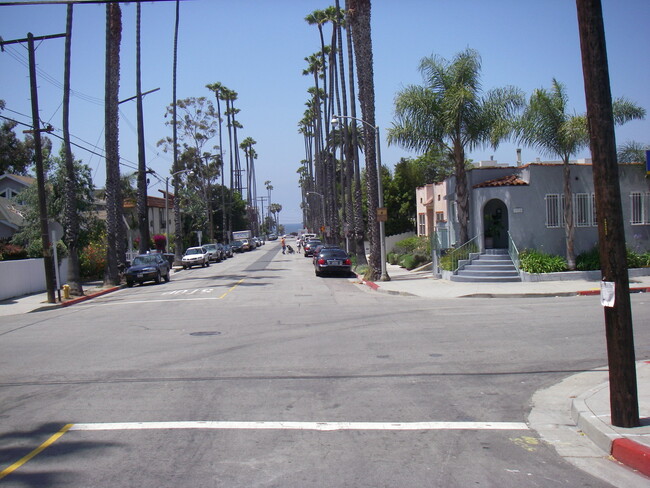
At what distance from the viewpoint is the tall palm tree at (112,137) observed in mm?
30781

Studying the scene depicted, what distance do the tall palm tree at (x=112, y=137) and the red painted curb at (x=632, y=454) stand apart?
1110 inches

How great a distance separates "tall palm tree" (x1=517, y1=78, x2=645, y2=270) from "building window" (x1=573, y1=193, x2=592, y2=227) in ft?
3.74

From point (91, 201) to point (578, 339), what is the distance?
95.4 ft

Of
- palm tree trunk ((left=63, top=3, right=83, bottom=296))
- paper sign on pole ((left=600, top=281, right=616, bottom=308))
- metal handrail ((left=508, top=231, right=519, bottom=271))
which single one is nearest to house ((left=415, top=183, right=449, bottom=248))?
metal handrail ((left=508, top=231, right=519, bottom=271))

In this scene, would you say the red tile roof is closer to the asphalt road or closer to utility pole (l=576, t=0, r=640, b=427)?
the asphalt road

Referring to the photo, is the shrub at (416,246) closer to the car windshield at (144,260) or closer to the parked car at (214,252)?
the car windshield at (144,260)

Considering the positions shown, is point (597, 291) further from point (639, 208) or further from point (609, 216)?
point (609, 216)

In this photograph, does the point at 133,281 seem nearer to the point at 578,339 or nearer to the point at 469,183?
the point at 469,183

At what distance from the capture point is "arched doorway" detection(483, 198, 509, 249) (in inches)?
1057

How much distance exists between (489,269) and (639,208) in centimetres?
679

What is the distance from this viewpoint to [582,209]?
24766 mm

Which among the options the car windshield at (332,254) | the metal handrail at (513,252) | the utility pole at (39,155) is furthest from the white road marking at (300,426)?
the car windshield at (332,254)

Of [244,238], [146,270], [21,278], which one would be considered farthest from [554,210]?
[244,238]

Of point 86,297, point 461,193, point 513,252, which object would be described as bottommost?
point 86,297
